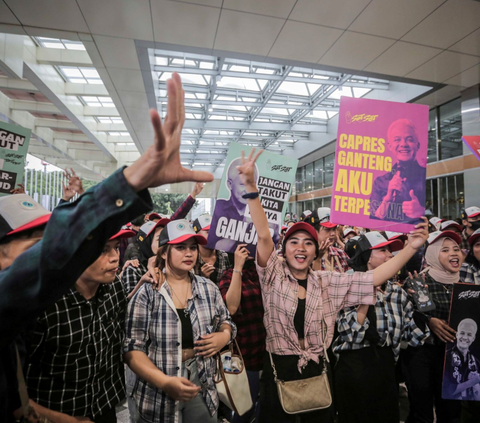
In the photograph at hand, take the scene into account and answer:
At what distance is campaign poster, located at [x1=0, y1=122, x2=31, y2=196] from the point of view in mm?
3744

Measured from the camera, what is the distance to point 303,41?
5.47m

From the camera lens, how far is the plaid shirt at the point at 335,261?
12.1 ft

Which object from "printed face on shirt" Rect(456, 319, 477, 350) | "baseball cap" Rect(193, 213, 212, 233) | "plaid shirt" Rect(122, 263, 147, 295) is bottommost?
"printed face on shirt" Rect(456, 319, 477, 350)

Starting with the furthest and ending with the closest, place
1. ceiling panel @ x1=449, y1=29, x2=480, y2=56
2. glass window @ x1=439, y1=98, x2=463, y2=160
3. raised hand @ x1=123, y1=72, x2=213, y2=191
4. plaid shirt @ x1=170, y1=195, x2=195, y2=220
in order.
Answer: glass window @ x1=439, y1=98, x2=463, y2=160
ceiling panel @ x1=449, y1=29, x2=480, y2=56
plaid shirt @ x1=170, y1=195, x2=195, y2=220
raised hand @ x1=123, y1=72, x2=213, y2=191

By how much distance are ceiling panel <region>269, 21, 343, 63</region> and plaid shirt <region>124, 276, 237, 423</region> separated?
15.4ft

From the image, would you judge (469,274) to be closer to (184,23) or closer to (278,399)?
(278,399)

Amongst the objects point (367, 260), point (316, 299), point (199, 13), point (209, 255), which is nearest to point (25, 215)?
point (316, 299)

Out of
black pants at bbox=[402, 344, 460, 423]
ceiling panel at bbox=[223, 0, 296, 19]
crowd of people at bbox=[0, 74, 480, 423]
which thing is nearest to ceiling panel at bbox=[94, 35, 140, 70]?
ceiling panel at bbox=[223, 0, 296, 19]

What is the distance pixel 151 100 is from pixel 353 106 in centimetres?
652

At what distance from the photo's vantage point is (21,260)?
0.75 meters

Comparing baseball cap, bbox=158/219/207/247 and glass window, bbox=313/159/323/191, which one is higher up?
glass window, bbox=313/159/323/191

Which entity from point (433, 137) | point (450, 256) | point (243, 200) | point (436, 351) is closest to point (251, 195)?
point (243, 200)

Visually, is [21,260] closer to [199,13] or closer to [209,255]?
[209,255]

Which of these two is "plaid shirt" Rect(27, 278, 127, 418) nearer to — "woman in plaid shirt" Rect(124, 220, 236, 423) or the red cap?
"woman in plaid shirt" Rect(124, 220, 236, 423)
